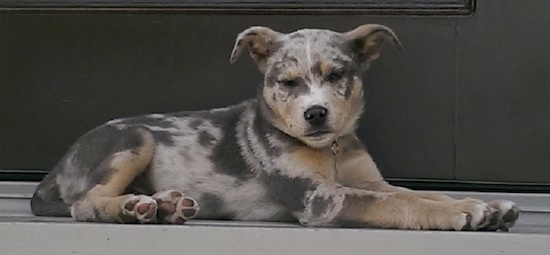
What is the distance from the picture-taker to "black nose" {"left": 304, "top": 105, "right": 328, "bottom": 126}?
3.25m

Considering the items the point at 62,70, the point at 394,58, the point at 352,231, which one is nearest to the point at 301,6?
the point at 394,58

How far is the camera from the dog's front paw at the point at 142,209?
Answer: 3.10 metres

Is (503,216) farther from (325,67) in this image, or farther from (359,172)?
(325,67)

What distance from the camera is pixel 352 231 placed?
292 centimetres

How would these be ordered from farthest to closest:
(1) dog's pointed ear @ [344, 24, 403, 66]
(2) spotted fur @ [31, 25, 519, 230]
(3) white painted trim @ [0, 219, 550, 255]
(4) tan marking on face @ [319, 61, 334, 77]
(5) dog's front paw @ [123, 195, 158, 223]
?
(1) dog's pointed ear @ [344, 24, 403, 66], (4) tan marking on face @ [319, 61, 334, 77], (2) spotted fur @ [31, 25, 519, 230], (5) dog's front paw @ [123, 195, 158, 223], (3) white painted trim @ [0, 219, 550, 255]

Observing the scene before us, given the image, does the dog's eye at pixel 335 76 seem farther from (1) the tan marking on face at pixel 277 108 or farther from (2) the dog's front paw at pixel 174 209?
(2) the dog's front paw at pixel 174 209

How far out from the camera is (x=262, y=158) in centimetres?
346

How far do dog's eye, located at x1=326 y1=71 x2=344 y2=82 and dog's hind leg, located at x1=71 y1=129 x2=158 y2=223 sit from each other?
2.18 ft

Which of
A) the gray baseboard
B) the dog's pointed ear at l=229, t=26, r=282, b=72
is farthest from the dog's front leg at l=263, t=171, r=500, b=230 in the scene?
the dog's pointed ear at l=229, t=26, r=282, b=72

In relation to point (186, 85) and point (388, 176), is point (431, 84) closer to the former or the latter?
point (388, 176)

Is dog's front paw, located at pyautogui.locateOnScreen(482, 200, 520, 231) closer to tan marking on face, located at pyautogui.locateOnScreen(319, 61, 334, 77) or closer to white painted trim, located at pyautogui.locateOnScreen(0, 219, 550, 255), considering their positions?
white painted trim, located at pyautogui.locateOnScreen(0, 219, 550, 255)

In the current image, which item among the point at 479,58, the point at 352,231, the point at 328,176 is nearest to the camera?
the point at 352,231

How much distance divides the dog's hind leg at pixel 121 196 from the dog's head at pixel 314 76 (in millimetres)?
443

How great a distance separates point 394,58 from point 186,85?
2.63ft
